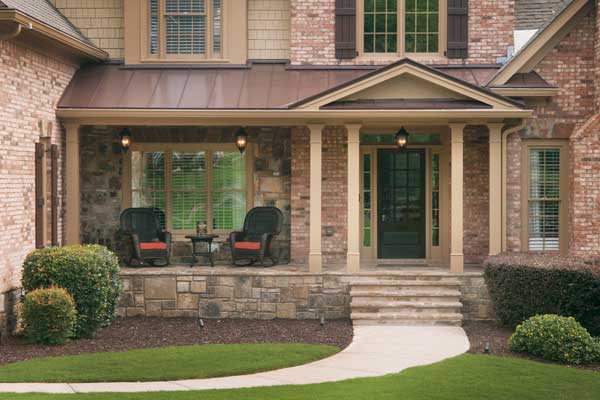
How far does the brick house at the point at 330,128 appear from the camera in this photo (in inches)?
528

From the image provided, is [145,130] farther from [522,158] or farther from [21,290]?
[522,158]

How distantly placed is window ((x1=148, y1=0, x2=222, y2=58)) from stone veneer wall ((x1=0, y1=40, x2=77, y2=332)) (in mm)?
2663

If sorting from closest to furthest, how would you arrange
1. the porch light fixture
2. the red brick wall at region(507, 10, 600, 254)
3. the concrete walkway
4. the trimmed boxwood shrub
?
1. the concrete walkway
2. the trimmed boxwood shrub
3. the red brick wall at region(507, 10, 600, 254)
4. the porch light fixture

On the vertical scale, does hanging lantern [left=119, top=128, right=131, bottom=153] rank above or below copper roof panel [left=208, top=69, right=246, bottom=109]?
below

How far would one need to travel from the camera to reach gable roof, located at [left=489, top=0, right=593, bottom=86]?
13.5 meters

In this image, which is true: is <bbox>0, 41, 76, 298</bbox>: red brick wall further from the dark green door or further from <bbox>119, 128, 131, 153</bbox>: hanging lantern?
the dark green door

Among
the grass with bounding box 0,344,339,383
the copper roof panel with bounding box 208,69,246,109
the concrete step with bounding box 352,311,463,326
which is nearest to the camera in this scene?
the grass with bounding box 0,344,339,383

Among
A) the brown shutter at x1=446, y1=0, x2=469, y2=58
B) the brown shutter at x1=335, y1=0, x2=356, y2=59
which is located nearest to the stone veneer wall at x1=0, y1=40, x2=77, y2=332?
the brown shutter at x1=335, y1=0, x2=356, y2=59

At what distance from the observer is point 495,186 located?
1349 centimetres

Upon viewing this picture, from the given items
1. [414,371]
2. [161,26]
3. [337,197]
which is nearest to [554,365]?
[414,371]

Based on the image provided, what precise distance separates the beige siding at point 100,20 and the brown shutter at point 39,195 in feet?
10.9

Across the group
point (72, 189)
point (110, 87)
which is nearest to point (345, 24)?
point (110, 87)

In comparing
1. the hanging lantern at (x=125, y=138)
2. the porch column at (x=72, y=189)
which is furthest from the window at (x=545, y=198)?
the porch column at (x=72, y=189)

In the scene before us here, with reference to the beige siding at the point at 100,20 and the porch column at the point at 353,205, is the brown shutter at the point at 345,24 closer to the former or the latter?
the porch column at the point at 353,205
